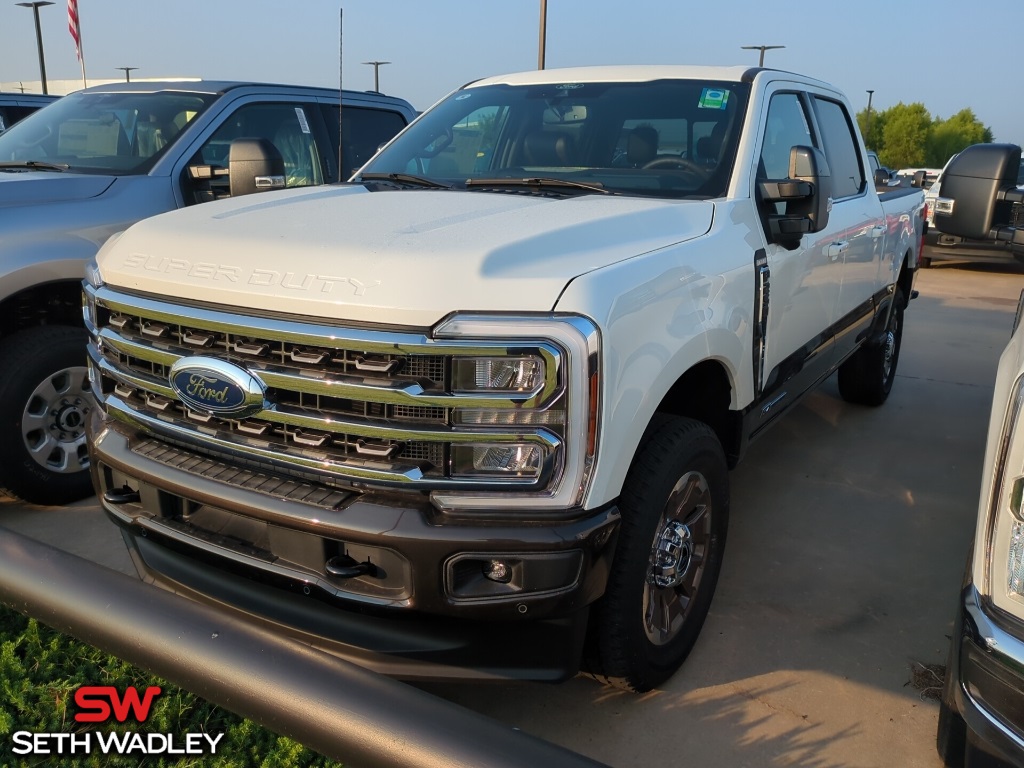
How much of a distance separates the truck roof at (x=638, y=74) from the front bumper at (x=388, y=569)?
7.51ft

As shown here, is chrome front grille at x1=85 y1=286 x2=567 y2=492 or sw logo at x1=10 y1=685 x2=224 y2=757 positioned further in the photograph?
sw logo at x1=10 y1=685 x2=224 y2=757

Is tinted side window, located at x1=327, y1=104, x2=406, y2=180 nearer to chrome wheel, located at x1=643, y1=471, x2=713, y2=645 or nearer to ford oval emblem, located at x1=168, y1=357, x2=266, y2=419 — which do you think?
ford oval emblem, located at x1=168, y1=357, x2=266, y2=419

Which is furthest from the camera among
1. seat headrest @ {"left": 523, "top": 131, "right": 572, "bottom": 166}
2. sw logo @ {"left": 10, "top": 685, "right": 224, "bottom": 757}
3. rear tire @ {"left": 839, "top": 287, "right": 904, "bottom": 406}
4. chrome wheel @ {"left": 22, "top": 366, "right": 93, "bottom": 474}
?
rear tire @ {"left": 839, "top": 287, "right": 904, "bottom": 406}

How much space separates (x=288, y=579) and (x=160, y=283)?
907 millimetres

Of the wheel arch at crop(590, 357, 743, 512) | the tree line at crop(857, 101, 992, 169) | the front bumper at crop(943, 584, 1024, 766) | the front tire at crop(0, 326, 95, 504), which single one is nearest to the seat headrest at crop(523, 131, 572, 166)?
the wheel arch at crop(590, 357, 743, 512)

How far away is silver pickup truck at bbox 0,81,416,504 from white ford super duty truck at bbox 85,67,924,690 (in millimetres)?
1186

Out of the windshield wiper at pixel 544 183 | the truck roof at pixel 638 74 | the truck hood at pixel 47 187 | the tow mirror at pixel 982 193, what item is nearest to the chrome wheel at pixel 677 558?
the windshield wiper at pixel 544 183

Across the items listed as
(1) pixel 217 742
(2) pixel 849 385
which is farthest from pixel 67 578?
(2) pixel 849 385

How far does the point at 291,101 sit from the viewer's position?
5.40 metres

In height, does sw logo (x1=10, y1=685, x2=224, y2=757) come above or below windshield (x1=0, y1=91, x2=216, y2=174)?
below

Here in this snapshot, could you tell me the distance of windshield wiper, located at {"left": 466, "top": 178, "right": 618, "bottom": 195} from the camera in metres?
3.31

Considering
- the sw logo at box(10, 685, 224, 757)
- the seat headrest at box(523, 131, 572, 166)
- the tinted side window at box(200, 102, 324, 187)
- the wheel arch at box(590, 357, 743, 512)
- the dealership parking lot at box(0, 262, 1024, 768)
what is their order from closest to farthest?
the wheel arch at box(590, 357, 743, 512)
the sw logo at box(10, 685, 224, 757)
the dealership parking lot at box(0, 262, 1024, 768)
the seat headrest at box(523, 131, 572, 166)
the tinted side window at box(200, 102, 324, 187)

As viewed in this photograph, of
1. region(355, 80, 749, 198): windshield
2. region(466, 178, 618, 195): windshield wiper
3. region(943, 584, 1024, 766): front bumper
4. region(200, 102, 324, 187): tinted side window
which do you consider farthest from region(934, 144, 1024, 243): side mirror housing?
region(200, 102, 324, 187): tinted side window

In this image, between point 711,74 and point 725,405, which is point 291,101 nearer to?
point 711,74
